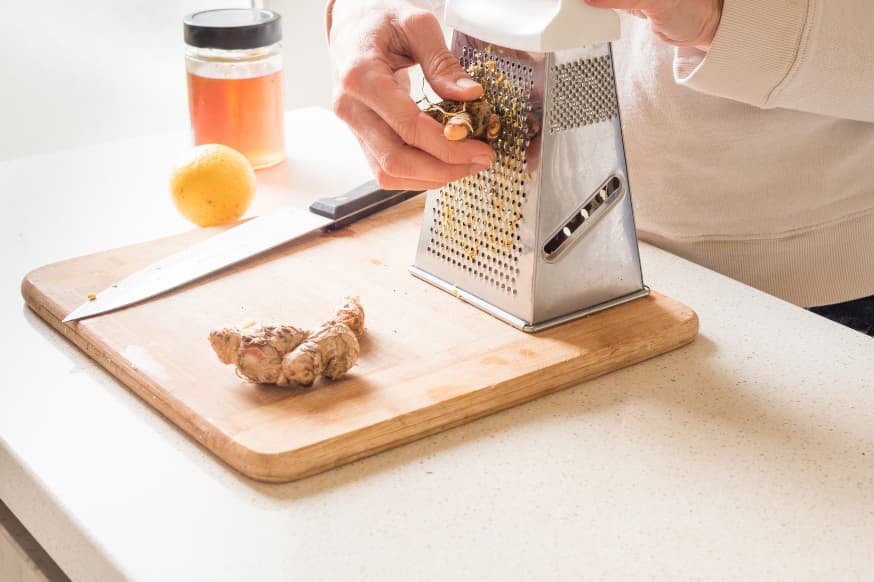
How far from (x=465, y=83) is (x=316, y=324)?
299 mm

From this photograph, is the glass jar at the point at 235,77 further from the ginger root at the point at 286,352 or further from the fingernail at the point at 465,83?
the ginger root at the point at 286,352

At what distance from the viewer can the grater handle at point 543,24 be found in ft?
3.13

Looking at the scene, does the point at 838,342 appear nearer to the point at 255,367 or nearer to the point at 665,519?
the point at 665,519

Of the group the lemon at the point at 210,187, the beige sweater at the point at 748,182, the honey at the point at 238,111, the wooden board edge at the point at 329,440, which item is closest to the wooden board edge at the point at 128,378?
the wooden board edge at the point at 329,440

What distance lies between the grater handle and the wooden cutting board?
0.30 metres

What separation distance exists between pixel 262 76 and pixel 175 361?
652mm

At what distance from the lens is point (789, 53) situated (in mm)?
970

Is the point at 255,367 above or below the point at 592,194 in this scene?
below

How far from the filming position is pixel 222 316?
1.08 m

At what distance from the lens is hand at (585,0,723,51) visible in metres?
0.94

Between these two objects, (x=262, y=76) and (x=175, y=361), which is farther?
(x=262, y=76)

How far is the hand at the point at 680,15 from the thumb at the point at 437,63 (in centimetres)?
17

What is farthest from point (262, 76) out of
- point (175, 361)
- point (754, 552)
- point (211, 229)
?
point (754, 552)

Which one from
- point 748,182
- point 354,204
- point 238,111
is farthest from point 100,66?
point 748,182
